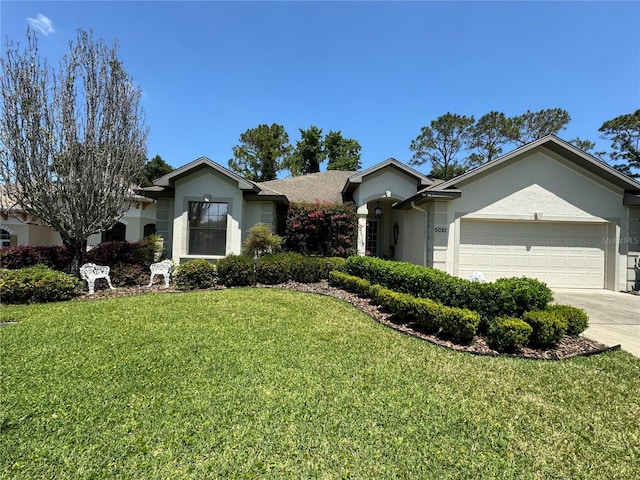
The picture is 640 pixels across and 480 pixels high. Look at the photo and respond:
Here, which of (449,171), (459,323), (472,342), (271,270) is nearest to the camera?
(459,323)

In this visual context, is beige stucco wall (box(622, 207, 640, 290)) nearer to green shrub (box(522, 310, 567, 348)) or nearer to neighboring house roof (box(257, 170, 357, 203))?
green shrub (box(522, 310, 567, 348))

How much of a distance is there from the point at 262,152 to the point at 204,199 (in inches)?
783

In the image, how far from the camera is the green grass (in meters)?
2.54

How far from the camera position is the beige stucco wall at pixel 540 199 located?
1077cm

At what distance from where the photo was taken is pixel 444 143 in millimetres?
32438

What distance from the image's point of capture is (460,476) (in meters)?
2.42

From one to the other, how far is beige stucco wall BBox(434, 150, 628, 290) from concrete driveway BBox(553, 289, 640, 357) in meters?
1.75

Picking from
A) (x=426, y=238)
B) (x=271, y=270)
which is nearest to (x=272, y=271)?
(x=271, y=270)

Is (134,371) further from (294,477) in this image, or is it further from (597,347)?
(597,347)

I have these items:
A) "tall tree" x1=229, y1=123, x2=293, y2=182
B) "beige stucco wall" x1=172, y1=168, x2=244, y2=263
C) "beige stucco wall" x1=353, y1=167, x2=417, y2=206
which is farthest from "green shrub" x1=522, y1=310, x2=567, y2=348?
"tall tree" x1=229, y1=123, x2=293, y2=182

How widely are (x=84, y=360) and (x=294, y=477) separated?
380 cm

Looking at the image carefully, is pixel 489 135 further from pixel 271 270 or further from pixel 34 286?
pixel 34 286

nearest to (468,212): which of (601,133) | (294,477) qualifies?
(294,477)

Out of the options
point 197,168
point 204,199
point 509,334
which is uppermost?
point 197,168
